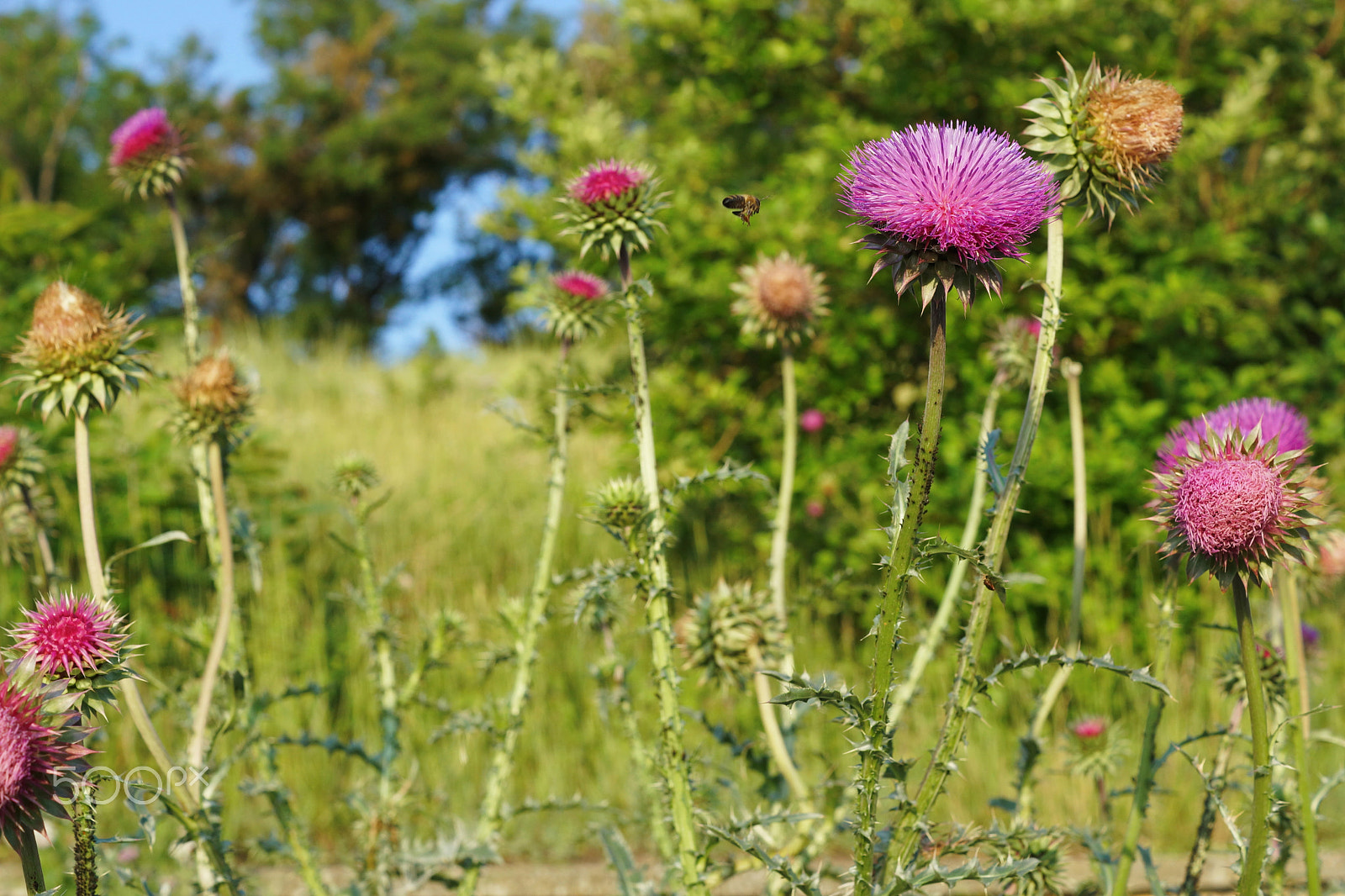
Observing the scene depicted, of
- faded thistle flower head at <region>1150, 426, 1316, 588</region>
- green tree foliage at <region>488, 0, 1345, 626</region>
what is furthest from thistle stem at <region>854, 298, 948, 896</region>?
green tree foliage at <region>488, 0, 1345, 626</region>

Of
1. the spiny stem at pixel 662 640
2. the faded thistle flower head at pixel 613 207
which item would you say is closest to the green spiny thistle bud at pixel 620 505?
the spiny stem at pixel 662 640

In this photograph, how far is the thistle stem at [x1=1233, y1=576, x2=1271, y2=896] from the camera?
1805 millimetres

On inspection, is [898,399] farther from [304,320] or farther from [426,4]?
[426,4]

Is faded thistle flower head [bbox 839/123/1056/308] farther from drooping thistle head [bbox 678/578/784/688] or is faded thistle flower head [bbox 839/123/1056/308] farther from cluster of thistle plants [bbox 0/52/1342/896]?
drooping thistle head [bbox 678/578/784/688]

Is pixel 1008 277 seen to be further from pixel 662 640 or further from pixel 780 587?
pixel 662 640

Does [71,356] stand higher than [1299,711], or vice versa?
[71,356]

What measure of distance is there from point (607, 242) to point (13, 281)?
18.3ft

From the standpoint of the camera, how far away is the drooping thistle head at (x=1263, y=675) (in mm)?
2545

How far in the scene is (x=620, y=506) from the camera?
249 cm

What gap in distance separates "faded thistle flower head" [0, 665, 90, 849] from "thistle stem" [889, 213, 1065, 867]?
4.33 ft

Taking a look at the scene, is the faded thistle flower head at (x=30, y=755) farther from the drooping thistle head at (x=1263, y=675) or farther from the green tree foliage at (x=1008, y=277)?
the green tree foliage at (x=1008, y=277)

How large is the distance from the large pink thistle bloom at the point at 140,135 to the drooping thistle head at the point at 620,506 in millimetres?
1776

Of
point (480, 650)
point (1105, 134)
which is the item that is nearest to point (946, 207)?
point (1105, 134)

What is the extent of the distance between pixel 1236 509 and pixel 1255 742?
408 mm
